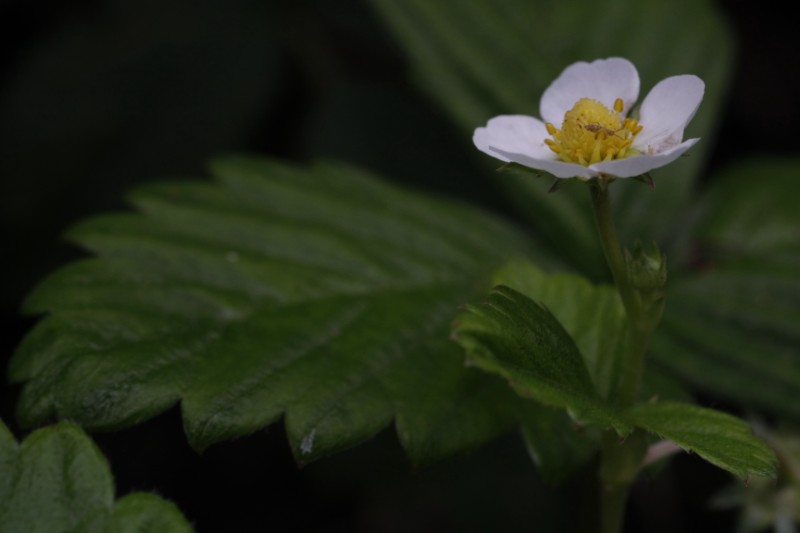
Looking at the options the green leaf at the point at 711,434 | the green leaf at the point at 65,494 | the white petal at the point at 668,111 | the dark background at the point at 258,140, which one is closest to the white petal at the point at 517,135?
the white petal at the point at 668,111

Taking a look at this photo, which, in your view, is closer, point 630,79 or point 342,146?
point 630,79

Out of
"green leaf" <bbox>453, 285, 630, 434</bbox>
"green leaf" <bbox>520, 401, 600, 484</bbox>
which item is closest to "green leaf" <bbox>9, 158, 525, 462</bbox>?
"green leaf" <bbox>520, 401, 600, 484</bbox>

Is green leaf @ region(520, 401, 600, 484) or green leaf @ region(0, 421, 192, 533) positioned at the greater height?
green leaf @ region(0, 421, 192, 533)

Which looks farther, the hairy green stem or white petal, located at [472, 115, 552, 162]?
white petal, located at [472, 115, 552, 162]

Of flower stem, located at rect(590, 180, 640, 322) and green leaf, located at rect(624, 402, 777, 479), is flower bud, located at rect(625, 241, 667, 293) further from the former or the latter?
green leaf, located at rect(624, 402, 777, 479)

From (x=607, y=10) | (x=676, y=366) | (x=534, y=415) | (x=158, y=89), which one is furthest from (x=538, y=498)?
(x=158, y=89)

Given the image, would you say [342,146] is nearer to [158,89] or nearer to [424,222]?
[158,89]
